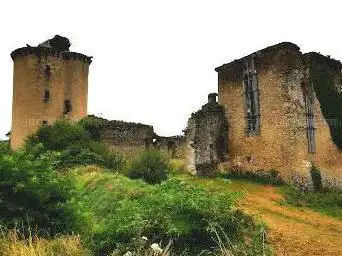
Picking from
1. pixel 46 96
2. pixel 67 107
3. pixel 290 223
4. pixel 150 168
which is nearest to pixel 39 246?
pixel 290 223

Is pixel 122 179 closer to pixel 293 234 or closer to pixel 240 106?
pixel 293 234

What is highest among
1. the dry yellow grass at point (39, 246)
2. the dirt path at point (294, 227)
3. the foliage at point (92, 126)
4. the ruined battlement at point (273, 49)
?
the ruined battlement at point (273, 49)

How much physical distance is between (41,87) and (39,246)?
29399mm

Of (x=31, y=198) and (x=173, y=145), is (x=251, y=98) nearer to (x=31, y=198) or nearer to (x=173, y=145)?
(x=173, y=145)

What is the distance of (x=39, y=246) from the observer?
352 inches

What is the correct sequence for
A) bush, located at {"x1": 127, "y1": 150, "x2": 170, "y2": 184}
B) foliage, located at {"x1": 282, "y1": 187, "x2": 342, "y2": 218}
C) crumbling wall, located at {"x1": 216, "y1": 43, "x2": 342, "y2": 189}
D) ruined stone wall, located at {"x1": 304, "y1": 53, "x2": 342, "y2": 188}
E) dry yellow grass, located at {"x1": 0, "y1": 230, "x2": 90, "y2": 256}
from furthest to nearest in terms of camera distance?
ruined stone wall, located at {"x1": 304, "y1": 53, "x2": 342, "y2": 188}
crumbling wall, located at {"x1": 216, "y1": 43, "x2": 342, "y2": 189}
foliage, located at {"x1": 282, "y1": 187, "x2": 342, "y2": 218}
bush, located at {"x1": 127, "y1": 150, "x2": 170, "y2": 184}
dry yellow grass, located at {"x1": 0, "y1": 230, "x2": 90, "y2": 256}

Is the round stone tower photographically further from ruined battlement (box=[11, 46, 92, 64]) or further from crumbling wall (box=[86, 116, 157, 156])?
crumbling wall (box=[86, 116, 157, 156])

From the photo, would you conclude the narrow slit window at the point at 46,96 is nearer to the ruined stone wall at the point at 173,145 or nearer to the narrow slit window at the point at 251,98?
the ruined stone wall at the point at 173,145

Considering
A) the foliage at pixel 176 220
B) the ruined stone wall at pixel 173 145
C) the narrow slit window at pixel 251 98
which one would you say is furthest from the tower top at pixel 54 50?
the foliage at pixel 176 220

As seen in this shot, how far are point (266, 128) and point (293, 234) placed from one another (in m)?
10.7

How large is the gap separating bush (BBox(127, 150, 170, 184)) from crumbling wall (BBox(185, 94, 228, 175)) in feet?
16.2

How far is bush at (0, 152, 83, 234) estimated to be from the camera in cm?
1019

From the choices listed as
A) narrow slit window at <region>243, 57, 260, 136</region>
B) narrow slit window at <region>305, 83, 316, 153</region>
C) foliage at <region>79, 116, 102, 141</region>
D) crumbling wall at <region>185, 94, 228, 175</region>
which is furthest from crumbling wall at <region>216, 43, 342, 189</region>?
foliage at <region>79, 116, 102, 141</region>

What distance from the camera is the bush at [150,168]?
19.8 meters
